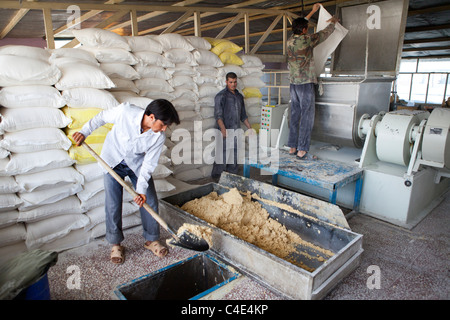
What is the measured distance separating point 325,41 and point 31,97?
3284 millimetres

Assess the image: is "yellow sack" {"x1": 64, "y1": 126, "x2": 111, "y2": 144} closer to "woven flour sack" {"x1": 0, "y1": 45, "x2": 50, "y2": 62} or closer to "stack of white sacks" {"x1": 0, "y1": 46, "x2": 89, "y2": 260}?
"stack of white sacks" {"x1": 0, "y1": 46, "x2": 89, "y2": 260}

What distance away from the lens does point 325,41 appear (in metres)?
3.87

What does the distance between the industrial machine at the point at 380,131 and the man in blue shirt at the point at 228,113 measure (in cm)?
68

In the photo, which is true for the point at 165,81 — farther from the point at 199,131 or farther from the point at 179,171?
the point at 179,171

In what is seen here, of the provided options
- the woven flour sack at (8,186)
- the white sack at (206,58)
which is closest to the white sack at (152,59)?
the white sack at (206,58)

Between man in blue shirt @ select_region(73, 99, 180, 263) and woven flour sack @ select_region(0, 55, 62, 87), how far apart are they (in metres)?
0.59

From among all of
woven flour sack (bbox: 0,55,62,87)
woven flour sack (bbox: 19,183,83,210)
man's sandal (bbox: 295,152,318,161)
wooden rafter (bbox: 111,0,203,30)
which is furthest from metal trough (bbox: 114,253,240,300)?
wooden rafter (bbox: 111,0,203,30)

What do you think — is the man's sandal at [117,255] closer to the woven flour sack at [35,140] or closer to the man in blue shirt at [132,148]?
the man in blue shirt at [132,148]

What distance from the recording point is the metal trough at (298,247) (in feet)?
6.61

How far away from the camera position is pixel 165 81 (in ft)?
12.4

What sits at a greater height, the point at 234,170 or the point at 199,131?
the point at 199,131
